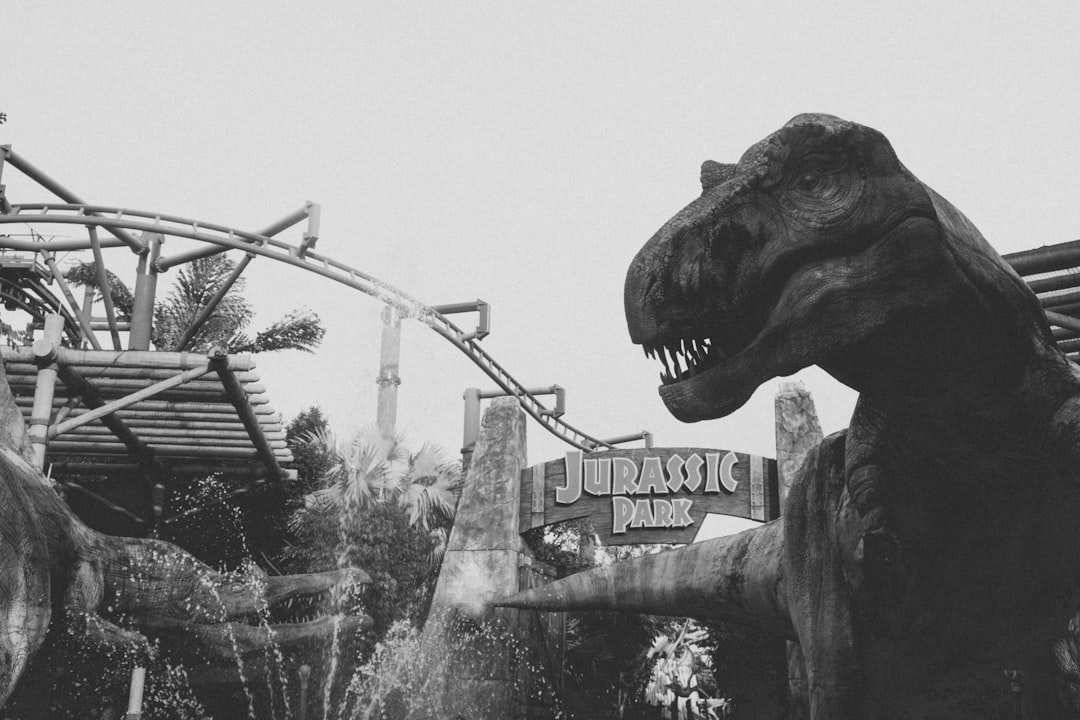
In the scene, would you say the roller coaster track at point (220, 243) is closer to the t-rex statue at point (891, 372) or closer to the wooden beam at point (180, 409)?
the wooden beam at point (180, 409)

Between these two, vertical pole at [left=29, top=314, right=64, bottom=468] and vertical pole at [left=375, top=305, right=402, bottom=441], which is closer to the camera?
vertical pole at [left=29, top=314, right=64, bottom=468]

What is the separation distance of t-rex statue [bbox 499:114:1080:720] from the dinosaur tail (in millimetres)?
720

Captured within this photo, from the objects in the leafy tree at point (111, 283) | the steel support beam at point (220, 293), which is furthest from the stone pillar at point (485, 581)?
the leafy tree at point (111, 283)

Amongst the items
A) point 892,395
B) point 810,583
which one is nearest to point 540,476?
point 810,583

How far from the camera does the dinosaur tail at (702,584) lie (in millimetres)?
2852

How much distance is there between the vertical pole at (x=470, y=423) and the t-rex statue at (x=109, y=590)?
831 cm

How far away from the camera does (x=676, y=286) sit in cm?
157

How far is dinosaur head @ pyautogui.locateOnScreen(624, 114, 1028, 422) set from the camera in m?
1.50

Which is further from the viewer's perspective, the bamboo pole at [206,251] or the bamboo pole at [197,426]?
the bamboo pole at [206,251]

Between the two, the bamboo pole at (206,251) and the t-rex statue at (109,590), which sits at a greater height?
the bamboo pole at (206,251)

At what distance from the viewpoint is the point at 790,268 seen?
1.56m

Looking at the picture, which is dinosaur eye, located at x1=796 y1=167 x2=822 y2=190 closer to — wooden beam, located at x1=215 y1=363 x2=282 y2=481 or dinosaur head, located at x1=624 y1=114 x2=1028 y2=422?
dinosaur head, located at x1=624 y1=114 x2=1028 y2=422

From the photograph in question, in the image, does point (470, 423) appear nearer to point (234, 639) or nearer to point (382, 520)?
point (382, 520)

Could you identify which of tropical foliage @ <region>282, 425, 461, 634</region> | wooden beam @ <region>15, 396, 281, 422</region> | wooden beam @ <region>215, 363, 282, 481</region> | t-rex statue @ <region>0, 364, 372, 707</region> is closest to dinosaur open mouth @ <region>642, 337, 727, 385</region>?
t-rex statue @ <region>0, 364, 372, 707</region>
